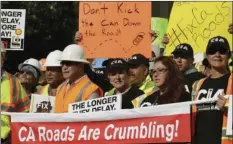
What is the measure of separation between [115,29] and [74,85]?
1574 millimetres

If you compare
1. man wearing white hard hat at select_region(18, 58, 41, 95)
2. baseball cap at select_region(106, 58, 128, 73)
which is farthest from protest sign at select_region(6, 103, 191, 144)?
man wearing white hard hat at select_region(18, 58, 41, 95)

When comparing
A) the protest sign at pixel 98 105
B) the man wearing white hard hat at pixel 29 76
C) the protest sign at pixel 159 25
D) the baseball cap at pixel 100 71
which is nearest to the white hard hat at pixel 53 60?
the man wearing white hard hat at pixel 29 76

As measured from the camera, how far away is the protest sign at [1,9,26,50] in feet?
35.0

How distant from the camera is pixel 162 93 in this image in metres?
7.03

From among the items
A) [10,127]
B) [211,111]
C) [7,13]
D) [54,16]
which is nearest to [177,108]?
[211,111]

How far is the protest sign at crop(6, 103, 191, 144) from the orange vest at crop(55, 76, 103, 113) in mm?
376

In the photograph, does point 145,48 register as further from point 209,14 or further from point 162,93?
point 162,93

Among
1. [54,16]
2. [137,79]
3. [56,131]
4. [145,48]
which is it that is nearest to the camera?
[56,131]

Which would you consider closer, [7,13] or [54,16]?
[7,13]

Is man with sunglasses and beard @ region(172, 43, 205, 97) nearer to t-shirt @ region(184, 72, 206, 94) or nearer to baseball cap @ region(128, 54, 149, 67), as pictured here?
t-shirt @ region(184, 72, 206, 94)

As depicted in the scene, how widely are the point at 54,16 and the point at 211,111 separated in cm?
1773

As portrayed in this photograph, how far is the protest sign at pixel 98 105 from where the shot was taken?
700 centimetres

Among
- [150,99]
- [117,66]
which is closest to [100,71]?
[117,66]

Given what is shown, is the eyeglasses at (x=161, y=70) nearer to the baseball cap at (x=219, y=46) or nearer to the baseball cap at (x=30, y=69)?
the baseball cap at (x=219, y=46)
